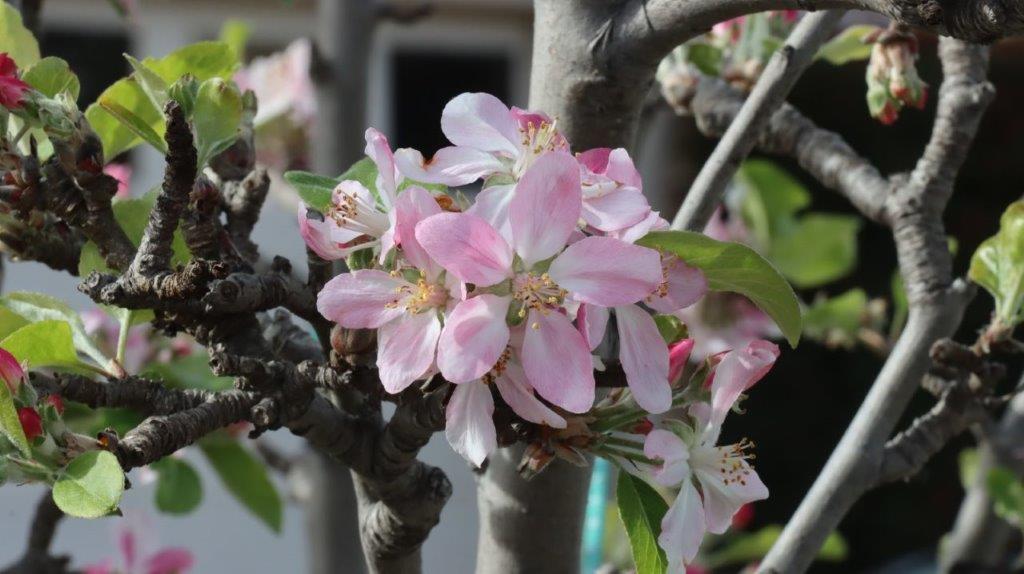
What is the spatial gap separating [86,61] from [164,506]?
15.3 feet

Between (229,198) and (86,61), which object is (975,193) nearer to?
(86,61)

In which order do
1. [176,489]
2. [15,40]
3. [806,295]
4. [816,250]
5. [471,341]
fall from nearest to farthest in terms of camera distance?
[471,341], [15,40], [176,489], [816,250], [806,295]

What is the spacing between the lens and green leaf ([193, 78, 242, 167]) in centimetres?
74

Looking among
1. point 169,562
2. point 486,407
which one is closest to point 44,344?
point 486,407

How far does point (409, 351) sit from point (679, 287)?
161 mm

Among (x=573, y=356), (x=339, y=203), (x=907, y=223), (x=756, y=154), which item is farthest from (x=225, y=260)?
(x=756, y=154)

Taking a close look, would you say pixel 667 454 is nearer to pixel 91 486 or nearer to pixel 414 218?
pixel 414 218

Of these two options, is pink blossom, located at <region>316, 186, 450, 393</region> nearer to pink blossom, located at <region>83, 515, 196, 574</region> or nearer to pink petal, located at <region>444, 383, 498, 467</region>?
pink petal, located at <region>444, 383, 498, 467</region>

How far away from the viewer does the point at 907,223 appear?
3.95ft

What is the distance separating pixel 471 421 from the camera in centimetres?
65

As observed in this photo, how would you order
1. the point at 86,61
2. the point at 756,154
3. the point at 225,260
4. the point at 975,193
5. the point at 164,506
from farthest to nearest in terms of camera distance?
1. the point at 86,61
2. the point at 975,193
3. the point at 756,154
4. the point at 164,506
5. the point at 225,260

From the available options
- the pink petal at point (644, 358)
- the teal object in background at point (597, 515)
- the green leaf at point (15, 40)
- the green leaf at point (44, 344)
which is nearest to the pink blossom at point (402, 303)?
the pink petal at point (644, 358)

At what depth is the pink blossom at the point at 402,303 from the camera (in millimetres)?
634

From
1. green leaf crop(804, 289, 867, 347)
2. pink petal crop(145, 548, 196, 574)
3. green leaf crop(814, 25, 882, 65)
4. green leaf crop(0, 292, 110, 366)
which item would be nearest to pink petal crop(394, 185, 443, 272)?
green leaf crop(0, 292, 110, 366)
